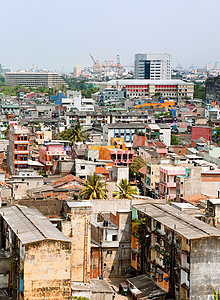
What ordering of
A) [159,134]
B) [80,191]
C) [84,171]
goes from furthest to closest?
[159,134], [84,171], [80,191]

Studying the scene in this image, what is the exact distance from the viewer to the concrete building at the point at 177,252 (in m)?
20.4

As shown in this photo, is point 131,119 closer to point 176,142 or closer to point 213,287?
point 176,142

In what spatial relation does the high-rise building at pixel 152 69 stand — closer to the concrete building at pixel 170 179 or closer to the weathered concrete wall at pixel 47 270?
the concrete building at pixel 170 179

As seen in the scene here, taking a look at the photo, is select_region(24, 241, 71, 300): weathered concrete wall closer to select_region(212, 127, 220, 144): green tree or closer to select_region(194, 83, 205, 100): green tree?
select_region(212, 127, 220, 144): green tree

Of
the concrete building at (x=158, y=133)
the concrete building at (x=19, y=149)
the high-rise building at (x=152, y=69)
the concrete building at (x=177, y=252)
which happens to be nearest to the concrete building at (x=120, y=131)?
the concrete building at (x=158, y=133)

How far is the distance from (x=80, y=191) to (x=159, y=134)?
80.1 ft

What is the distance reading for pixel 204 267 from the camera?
20484 mm

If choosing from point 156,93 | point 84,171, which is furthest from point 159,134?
point 156,93

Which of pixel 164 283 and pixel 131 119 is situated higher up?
pixel 131 119

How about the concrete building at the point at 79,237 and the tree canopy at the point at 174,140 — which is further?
the tree canopy at the point at 174,140

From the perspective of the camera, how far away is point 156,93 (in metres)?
109

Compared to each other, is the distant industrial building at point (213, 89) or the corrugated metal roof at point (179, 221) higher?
the distant industrial building at point (213, 89)

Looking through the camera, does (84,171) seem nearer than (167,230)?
No

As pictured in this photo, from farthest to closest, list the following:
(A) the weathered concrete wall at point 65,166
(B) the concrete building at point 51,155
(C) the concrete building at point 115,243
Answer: (B) the concrete building at point 51,155, (A) the weathered concrete wall at point 65,166, (C) the concrete building at point 115,243
